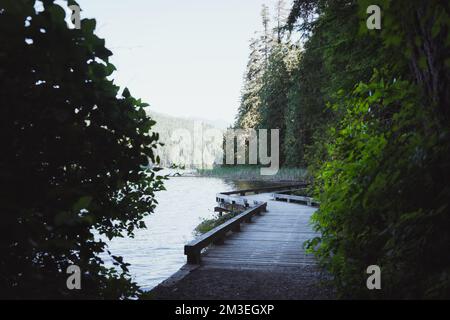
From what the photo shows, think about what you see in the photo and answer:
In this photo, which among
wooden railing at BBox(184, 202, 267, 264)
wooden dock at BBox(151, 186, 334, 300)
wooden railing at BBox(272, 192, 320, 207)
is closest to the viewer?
wooden dock at BBox(151, 186, 334, 300)

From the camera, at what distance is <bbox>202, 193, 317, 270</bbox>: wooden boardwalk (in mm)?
8516

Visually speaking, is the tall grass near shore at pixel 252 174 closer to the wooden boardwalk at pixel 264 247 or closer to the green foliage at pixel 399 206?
the wooden boardwalk at pixel 264 247

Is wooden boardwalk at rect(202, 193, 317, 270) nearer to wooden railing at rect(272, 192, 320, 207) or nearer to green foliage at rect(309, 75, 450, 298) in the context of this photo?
green foliage at rect(309, 75, 450, 298)

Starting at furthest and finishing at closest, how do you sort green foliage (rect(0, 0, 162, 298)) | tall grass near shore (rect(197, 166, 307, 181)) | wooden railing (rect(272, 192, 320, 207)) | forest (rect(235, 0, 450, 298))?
tall grass near shore (rect(197, 166, 307, 181))
wooden railing (rect(272, 192, 320, 207))
forest (rect(235, 0, 450, 298))
green foliage (rect(0, 0, 162, 298))

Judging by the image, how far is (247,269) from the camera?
784 centimetres

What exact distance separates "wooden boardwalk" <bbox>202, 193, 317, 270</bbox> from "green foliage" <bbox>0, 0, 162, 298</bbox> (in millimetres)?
4934

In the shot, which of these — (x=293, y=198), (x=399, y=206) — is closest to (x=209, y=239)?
(x=399, y=206)

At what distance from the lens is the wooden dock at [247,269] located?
5.98 meters

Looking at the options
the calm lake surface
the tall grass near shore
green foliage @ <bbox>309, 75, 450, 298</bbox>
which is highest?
green foliage @ <bbox>309, 75, 450, 298</bbox>

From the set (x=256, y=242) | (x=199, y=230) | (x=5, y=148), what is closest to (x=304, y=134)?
(x=199, y=230)

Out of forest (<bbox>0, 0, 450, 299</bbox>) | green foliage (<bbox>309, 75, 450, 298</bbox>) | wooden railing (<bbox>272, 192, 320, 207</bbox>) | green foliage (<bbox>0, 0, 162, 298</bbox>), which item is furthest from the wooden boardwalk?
wooden railing (<bbox>272, 192, 320, 207</bbox>)

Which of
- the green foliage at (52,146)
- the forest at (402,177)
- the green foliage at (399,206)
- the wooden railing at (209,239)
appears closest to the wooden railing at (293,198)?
the wooden railing at (209,239)

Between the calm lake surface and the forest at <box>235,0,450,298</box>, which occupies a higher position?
the forest at <box>235,0,450,298</box>

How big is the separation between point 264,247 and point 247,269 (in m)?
2.82
